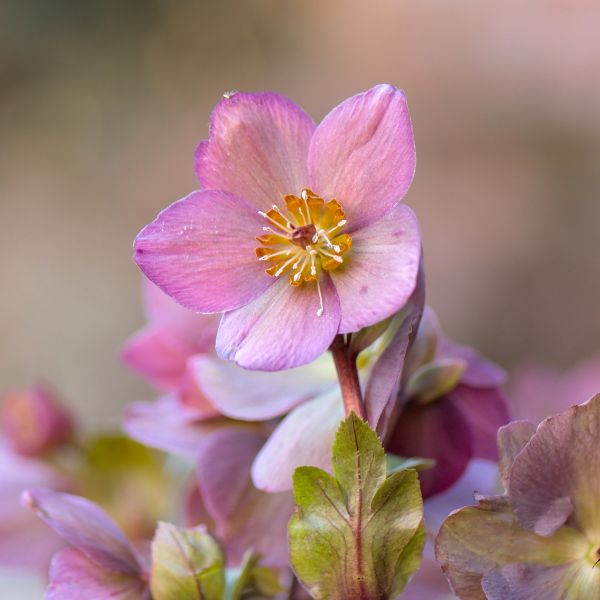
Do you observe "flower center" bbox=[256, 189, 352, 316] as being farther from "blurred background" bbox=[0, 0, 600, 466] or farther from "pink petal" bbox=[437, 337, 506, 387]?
"blurred background" bbox=[0, 0, 600, 466]

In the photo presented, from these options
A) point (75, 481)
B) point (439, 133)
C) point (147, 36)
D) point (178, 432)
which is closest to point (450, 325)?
point (439, 133)

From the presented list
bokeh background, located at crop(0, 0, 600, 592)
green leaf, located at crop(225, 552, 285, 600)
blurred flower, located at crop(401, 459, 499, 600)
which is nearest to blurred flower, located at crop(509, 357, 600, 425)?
blurred flower, located at crop(401, 459, 499, 600)

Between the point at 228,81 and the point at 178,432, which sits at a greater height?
the point at 228,81

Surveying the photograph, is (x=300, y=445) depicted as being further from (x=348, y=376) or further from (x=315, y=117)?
(x=315, y=117)

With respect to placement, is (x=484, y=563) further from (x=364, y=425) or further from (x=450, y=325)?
(x=450, y=325)

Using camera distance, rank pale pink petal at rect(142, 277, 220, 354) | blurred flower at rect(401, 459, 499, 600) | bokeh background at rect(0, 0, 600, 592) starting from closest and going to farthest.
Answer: blurred flower at rect(401, 459, 499, 600)
pale pink petal at rect(142, 277, 220, 354)
bokeh background at rect(0, 0, 600, 592)

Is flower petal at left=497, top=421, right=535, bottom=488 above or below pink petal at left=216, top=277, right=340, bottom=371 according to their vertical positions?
below
